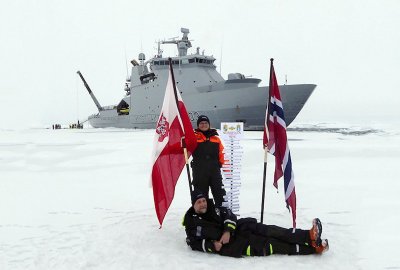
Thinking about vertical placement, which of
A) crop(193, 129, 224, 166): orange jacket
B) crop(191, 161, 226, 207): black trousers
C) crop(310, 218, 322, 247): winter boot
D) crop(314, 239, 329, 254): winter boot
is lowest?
crop(314, 239, 329, 254): winter boot

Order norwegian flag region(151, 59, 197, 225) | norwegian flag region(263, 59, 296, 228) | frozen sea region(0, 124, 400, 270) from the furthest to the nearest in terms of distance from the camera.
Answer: norwegian flag region(151, 59, 197, 225)
norwegian flag region(263, 59, 296, 228)
frozen sea region(0, 124, 400, 270)

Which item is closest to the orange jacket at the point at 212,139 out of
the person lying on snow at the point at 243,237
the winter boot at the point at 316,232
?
the person lying on snow at the point at 243,237

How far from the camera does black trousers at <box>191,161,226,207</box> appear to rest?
5.10 m

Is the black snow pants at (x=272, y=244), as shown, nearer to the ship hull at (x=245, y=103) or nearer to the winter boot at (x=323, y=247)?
the winter boot at (x=323, y=247)

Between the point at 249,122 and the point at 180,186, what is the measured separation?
2334 centimetres

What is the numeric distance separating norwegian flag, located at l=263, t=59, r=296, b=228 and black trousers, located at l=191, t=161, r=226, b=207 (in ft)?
2.74

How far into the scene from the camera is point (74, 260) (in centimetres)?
407

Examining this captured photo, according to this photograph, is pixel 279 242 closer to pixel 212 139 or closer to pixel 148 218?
pixel 212 139

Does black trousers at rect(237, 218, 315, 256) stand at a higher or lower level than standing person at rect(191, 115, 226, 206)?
lower

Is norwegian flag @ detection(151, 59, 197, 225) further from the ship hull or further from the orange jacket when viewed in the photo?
the ship hull

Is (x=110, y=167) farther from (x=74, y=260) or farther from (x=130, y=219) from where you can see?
(x=74, y=260)

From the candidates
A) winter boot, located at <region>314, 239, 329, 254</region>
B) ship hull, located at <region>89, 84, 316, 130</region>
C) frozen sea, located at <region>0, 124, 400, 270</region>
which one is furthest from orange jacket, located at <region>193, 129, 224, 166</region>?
ship hull, located at <region>89, 84, 316, 130</region>

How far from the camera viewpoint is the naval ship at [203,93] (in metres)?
30.6

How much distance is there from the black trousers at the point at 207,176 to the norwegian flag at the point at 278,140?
2.74 feet
